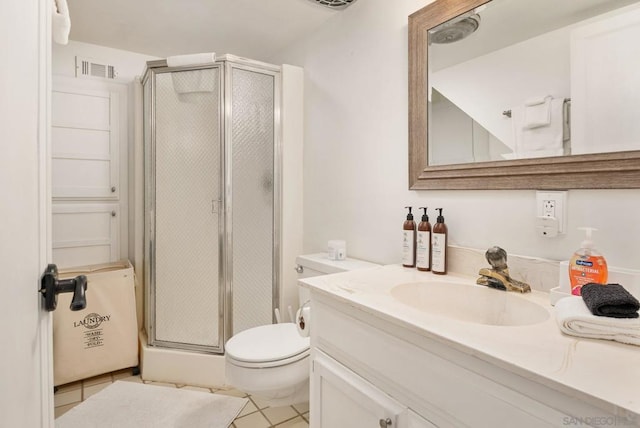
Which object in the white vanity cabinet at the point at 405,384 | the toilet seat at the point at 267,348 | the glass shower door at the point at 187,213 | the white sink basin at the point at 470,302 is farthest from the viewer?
the glass shower door at the point at 187,213

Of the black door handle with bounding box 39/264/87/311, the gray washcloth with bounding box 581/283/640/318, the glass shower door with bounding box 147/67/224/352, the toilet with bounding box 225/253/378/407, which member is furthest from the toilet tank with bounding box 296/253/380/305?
the black door handle with bounding box 39/264/87/311

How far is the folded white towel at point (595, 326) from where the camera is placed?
2.24ft

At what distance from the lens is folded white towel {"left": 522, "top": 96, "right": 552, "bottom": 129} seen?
1109mm

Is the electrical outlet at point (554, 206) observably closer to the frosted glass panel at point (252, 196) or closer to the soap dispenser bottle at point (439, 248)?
the soap dispenser bottle at point (439, 248)

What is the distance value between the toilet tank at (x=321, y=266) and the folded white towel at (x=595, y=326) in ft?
3.18

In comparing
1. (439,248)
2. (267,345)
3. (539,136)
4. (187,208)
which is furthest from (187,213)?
(539,136)

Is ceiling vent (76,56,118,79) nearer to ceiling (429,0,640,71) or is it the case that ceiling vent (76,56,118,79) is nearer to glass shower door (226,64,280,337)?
glass shower door (226,64,280,337)

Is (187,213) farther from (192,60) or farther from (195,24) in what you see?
(195,24)

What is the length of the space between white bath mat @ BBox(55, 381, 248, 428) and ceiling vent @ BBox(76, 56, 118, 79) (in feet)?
6.79

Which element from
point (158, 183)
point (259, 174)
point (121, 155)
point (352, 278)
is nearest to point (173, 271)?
point (158, 183)

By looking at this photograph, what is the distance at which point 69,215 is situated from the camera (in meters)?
2.33

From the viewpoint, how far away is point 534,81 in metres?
1.14

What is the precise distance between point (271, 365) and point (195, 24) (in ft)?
6.72

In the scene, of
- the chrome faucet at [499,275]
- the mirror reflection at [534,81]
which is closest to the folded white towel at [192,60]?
the mirror reflection at [534,81]
